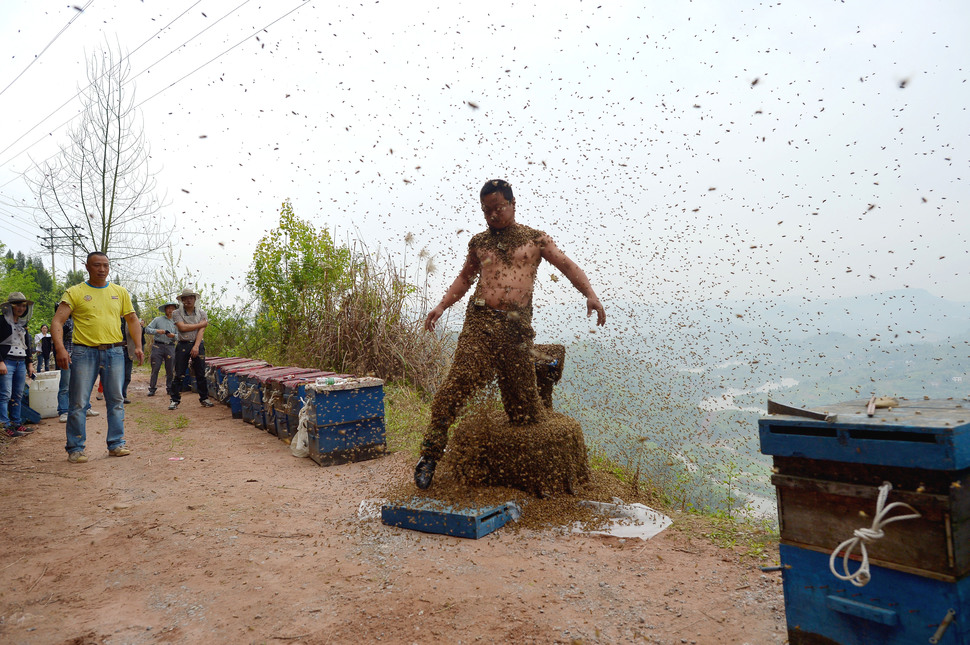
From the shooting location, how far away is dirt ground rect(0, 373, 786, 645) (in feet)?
7.91

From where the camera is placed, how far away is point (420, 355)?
29.9 ft

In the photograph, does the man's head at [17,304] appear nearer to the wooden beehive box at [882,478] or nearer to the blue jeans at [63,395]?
the blue jeans at [63,395]

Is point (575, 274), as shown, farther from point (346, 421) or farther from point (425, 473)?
point (346, 421)

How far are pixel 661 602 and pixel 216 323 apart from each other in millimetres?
14465

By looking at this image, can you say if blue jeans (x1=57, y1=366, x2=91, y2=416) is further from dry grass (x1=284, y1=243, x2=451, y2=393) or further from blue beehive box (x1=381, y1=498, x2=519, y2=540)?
blue beehive box (x1=381, y1=498, x2=519, y2=540)

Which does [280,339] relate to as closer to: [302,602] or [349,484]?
[349,484]

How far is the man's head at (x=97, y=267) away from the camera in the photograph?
5.41 m

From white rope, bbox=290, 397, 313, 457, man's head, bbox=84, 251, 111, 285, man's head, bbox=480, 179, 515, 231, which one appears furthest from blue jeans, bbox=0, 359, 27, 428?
man's head, bbox=480, 179, 515, 231

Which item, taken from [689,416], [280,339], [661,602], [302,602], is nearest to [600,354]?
[689,416]

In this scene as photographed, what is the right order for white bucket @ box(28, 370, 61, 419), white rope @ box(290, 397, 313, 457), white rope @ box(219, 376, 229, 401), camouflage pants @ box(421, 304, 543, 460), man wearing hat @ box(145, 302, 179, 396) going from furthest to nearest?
man wearing hat @ box(145, 302, 179, 396) → white rope @ box(219, 376, 229, 401) → white bucket @ box(28, 370, 61, 419) → white rope @ box(290, 397, 313, 457) → camouflage pants @ box(421, 304, 543, 460)

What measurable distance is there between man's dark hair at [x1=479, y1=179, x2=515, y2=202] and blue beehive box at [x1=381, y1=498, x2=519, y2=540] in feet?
6.85

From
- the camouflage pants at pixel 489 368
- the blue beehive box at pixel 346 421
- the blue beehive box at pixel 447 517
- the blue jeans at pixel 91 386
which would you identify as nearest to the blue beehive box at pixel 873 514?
the blue beehive box at pixel 447 517

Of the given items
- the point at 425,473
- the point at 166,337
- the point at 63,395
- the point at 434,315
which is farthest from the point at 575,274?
the point at 166,337

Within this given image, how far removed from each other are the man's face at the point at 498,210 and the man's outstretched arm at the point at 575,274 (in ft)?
1.04
